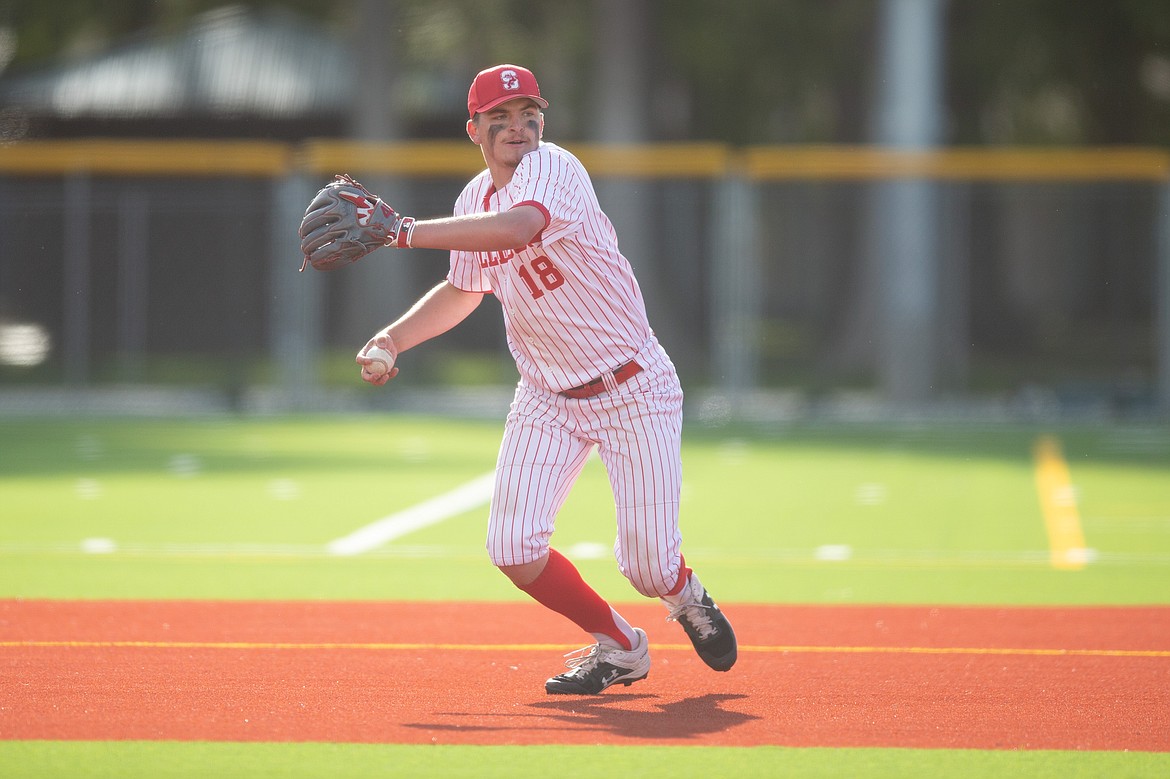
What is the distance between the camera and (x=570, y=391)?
6508 millimetres

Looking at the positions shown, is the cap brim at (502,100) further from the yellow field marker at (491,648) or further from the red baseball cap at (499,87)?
the yellow field marker at (491,648)

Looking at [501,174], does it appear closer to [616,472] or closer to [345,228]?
[345,228]

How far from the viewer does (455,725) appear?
5996 mm

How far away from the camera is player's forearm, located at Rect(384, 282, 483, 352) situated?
6.69 m

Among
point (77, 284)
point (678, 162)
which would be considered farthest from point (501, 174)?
point (77, 284)

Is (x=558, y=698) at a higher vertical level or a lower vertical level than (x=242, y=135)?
lower

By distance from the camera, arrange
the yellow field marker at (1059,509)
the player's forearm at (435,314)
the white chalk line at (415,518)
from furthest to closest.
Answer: the white chalk line at (415,518) < the yellow field marker at (1059,509) < the player's forearm at (435,314)

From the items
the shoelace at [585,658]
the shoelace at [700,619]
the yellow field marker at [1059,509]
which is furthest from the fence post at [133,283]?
the shoelace at [700,619]

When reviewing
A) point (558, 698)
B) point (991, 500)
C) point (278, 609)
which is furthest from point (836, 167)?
point (558, 698)

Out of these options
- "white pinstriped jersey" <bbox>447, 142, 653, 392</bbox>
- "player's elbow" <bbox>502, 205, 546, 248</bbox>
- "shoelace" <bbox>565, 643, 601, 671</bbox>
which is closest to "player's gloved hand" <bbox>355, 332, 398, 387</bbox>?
"white pinstriped jersey" <bbox>447, 142, 653, 392</bbox>

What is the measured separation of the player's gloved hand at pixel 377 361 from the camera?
6.37m

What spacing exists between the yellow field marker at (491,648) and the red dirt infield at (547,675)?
0.06 ft

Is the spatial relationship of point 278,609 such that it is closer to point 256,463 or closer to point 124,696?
point 124,696

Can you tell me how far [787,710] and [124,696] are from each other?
2380 millimetres
